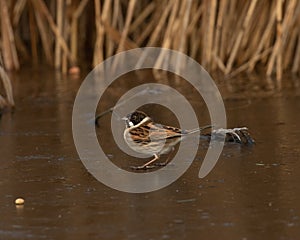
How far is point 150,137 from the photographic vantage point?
4.77 m

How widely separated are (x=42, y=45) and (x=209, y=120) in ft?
13.6

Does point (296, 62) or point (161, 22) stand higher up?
point (161, 22)

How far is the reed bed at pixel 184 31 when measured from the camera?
7.82 metres

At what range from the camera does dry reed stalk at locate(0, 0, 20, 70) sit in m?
8.25

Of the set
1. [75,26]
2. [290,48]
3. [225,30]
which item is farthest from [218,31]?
[75,26]

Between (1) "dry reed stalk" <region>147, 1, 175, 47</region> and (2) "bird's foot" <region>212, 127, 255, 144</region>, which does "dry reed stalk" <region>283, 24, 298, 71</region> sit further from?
(2) "bird's foot" <region>212, 127, 255, 144</region>

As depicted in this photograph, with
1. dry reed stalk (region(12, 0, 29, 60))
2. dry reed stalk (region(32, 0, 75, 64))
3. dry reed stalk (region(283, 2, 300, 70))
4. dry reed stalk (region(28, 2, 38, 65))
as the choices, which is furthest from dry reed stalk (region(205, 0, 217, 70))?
dry reed stalk (region(28, 2, 38, 65))

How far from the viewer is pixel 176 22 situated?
796cm

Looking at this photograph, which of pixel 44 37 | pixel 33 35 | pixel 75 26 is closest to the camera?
pixel 75 26

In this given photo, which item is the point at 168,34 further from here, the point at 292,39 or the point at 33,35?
the point at 33,35

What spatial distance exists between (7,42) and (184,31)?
175 centimetres

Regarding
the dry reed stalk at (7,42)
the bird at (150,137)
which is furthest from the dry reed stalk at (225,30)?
the bird at (150,137)

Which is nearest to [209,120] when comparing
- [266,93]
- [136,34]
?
[266,93]

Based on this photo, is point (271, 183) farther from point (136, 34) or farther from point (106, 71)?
point (136, 34)
